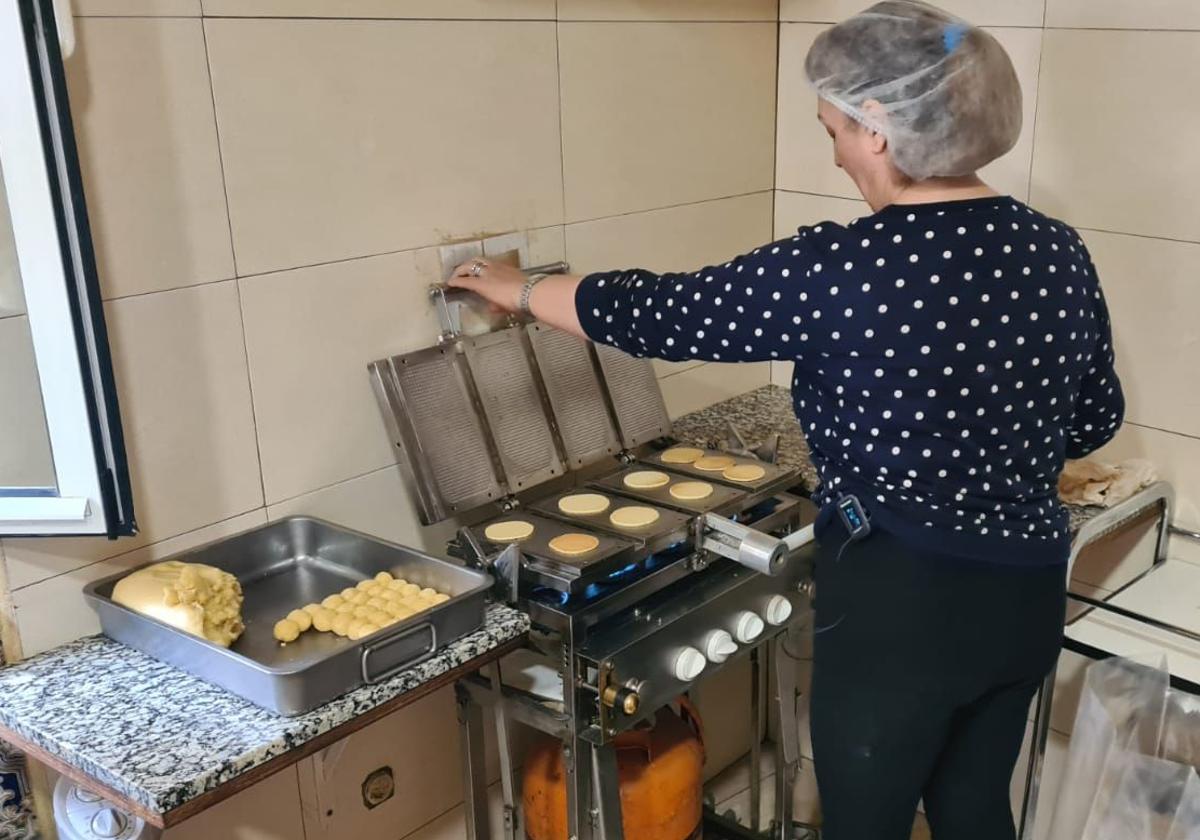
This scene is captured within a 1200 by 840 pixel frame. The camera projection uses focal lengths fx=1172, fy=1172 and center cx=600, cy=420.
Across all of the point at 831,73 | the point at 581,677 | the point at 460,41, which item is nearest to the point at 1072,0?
the point at 831,73

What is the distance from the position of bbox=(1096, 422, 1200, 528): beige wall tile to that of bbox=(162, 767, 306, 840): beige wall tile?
1.40m

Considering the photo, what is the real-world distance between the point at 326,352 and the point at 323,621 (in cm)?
38

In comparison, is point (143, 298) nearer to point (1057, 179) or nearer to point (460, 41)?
A: point (460, 41)

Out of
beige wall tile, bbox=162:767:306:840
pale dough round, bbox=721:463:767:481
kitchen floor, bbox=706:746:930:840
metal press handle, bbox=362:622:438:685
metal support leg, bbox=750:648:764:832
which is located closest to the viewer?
metal press handle, bbox=362:622:438:685

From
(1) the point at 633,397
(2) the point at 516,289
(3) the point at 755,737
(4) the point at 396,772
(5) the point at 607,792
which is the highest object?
(2) the point at 516,289

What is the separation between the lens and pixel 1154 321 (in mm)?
1843

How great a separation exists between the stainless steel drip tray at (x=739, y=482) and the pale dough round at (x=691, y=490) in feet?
0.10

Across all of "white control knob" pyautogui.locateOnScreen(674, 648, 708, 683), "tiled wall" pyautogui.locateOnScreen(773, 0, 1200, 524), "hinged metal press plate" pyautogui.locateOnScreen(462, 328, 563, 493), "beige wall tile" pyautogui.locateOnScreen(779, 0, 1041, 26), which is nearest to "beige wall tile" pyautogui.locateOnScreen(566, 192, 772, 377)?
"hinged metal press plate" pyautogui.locateOnScreen(462, 328, 563, 493)

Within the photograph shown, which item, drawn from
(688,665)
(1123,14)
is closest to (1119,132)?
(1123,14)

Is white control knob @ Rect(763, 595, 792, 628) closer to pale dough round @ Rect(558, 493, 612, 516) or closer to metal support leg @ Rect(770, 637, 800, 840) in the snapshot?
metal support leg @ Rect(770, 637, 800, 840)

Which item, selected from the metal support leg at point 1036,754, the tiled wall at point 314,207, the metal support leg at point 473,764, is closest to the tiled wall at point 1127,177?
the metal support leg at point 1036,754

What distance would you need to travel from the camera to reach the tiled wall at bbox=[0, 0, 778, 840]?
1354 mm

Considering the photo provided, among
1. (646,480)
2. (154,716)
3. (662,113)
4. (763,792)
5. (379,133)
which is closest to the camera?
(154,716)

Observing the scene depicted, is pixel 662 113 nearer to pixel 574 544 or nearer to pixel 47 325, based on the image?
pixel 574 544
